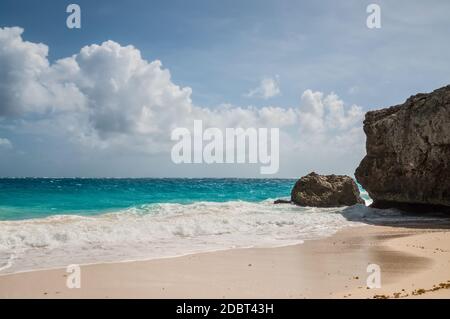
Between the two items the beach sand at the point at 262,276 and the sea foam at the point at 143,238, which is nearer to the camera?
the beach sand at the point at 262,276

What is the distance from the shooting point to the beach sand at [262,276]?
785 centimetres

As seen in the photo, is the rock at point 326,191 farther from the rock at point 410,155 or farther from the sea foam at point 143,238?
the sea foam at point 143,238

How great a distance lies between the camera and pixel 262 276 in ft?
30.5

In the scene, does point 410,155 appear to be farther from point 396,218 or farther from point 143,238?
point 143,238

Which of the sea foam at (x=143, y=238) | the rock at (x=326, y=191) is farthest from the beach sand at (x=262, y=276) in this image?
the rock at (x=326, y=191)

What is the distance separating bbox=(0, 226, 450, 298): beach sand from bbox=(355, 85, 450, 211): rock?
12571mm

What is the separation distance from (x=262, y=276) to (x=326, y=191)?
24.5 m

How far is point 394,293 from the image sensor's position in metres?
7.42

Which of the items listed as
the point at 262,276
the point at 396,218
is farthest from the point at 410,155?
the point at 262,276

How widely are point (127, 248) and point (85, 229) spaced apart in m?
4.42

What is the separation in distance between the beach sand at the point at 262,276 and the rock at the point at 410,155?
41.2 feet

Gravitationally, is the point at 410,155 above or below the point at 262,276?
above
